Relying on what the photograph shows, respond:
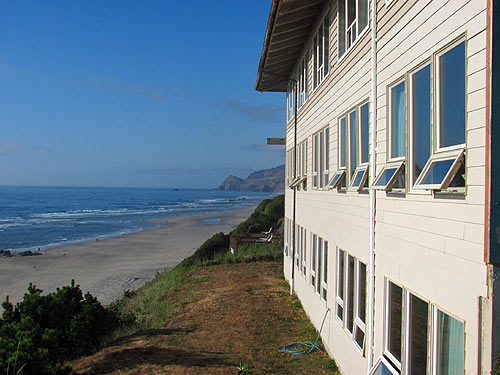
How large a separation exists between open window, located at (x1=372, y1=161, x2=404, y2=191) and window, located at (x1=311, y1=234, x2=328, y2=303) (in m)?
4.54

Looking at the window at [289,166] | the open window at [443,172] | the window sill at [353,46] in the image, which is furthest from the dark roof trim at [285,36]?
the open window at [443,172]

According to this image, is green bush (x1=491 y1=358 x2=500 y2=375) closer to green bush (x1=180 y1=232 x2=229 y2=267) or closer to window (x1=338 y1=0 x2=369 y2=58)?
Result: window (x1=338 y1=0 x2=369 y2=58)

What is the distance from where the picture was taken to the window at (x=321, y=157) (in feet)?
35.5

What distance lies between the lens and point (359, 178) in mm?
7750

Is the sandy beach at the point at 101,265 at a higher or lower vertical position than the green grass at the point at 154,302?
lower

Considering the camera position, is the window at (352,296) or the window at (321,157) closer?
the window at (352,296)

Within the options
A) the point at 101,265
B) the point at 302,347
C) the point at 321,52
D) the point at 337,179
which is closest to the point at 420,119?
the point at 337,179

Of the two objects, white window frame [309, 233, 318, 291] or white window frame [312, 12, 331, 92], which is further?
white window frame [309, 233, 318, 291]

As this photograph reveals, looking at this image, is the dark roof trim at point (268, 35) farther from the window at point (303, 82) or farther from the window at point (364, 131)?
the window at point (364, 131)

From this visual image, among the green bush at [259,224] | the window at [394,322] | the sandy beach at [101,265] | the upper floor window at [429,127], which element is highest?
the upper floor window at [429,127]

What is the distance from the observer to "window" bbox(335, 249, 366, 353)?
7.59 meters

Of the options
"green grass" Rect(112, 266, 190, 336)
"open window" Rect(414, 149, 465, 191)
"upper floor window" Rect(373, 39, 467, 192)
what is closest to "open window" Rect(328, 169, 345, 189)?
"upper floor window" Rect(373, 39, 467, 192)

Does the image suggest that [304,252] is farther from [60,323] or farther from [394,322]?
[394,322]

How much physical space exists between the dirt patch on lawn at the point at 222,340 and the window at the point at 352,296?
1.18 metres
